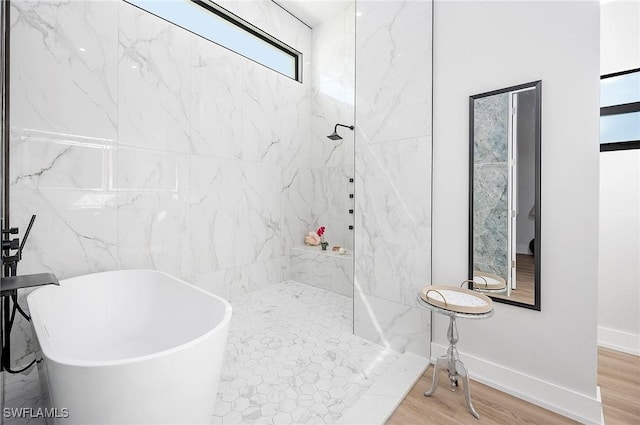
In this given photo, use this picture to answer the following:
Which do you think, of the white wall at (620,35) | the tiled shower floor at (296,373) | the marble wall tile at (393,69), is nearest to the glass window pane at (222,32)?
the marble wall tile at (393,69)

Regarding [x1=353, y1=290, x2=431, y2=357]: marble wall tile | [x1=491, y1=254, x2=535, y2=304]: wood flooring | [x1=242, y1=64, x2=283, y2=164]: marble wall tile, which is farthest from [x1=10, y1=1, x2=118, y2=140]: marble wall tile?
[x1=491, y1=254, x2=535, y2=304]: wood flooring

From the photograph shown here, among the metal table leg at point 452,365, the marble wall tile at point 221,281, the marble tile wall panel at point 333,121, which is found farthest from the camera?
the marble tile wall panel at point 333,121

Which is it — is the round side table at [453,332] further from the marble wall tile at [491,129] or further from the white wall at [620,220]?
the white wall at [620,220]

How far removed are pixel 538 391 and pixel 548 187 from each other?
1.19 metres

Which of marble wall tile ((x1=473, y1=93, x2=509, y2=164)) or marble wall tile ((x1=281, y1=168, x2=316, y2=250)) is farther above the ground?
marble wall tile ((x1=473, y1=93, x2=509, y2=164))

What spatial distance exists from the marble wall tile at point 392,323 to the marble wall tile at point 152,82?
2.27 meters

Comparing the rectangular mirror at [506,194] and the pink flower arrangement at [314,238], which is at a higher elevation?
the rectangular mirror at [506,194]

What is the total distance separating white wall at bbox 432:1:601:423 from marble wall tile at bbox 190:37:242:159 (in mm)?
2243

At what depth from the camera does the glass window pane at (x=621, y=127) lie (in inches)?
83.7

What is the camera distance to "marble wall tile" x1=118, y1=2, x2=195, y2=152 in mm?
2430

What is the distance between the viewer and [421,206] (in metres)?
2.11

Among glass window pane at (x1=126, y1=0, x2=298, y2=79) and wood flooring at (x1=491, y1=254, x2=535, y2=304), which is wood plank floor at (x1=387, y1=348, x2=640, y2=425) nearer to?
wood flooring at (x1=491, y1=254, x2=535, y2=304)

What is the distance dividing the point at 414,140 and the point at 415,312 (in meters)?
1.29

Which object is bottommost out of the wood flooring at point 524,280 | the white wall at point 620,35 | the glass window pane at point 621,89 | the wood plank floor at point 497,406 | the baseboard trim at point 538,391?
the wood plank floor at point 497,406
